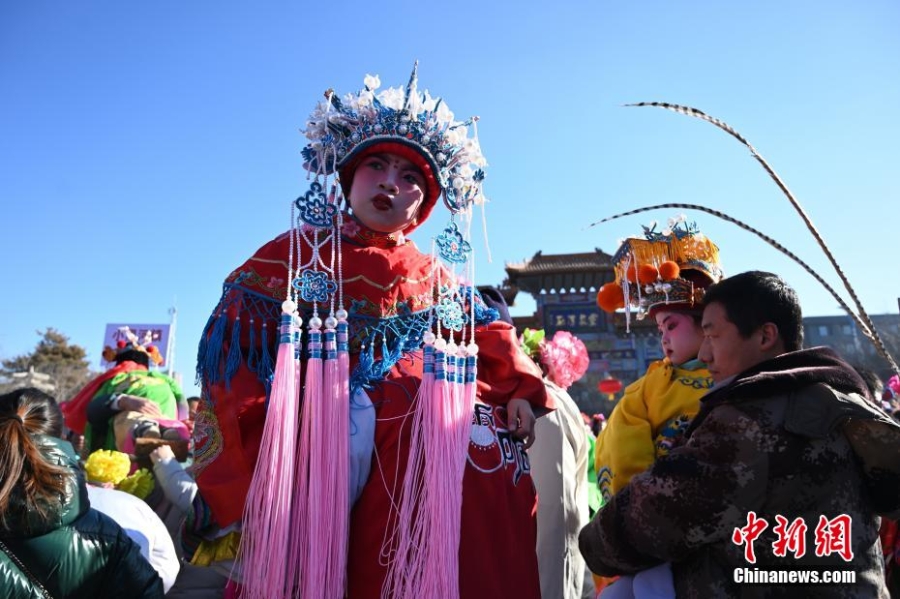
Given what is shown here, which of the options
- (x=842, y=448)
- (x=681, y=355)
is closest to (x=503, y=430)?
(x=842, y=448)

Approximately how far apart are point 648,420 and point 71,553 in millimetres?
2266

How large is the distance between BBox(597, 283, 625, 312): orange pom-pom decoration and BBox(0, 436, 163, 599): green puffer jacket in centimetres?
235

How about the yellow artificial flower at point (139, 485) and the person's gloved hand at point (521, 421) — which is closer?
the person's gloved hand at point (521, 421)

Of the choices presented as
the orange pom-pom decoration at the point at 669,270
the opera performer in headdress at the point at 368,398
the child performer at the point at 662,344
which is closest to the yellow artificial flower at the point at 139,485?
the opera performer in headdress at the point at 368,398

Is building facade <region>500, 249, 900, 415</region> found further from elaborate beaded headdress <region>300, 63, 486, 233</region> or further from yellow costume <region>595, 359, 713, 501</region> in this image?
elaborate beaded headdress <region>300, 63, 486, 233</region>

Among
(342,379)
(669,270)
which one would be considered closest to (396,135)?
(342,379)

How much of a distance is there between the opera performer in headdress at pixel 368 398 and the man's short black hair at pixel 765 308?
699 millimetres

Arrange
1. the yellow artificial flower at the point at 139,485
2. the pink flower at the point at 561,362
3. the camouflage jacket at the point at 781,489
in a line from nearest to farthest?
the camouflage jacket at the point at 781,489 < the yellow artificial flower at the point at 139,485 < the pink flower at the point at 561,362

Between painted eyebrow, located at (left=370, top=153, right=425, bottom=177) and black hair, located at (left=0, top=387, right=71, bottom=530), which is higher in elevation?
painted eyebrow, located at (left=370, top=153, right=425, bottom=177)

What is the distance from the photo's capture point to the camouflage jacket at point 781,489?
147 cm

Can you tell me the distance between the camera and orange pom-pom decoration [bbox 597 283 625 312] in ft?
10.3

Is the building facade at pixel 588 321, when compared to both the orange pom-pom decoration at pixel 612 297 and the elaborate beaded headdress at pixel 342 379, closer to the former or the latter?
the orange pom-pom decoration at pixel 612 297

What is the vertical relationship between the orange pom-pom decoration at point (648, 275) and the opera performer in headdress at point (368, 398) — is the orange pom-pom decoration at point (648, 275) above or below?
above

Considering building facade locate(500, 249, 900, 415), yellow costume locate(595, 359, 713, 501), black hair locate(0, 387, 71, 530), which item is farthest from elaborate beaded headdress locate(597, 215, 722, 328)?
building facade locate(500, 249, 900, 415)
